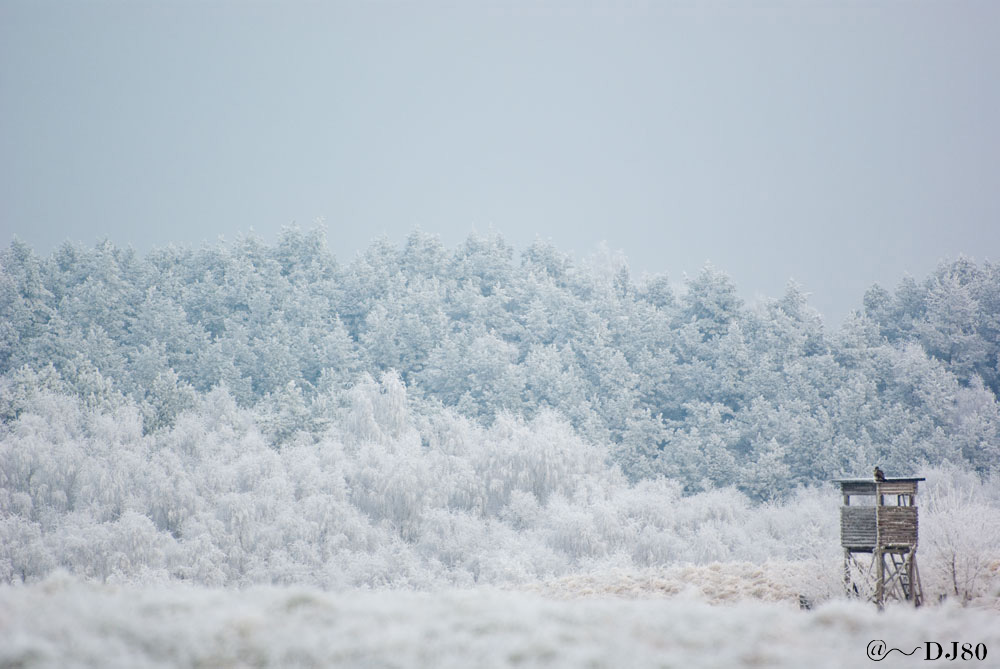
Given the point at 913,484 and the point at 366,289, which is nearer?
the point at 913,484

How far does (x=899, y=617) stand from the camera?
41.9 ft

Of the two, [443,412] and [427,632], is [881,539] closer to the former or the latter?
[427,632]

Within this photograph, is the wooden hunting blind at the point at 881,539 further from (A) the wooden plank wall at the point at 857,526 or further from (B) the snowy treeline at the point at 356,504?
(B) the snowy treeline at the point at 356,504

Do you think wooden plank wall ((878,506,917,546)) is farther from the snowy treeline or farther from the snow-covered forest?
the snowy treeline

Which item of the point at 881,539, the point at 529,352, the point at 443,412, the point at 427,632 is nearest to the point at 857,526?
the point at 881,539

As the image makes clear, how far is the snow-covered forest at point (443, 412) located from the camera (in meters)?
51.7

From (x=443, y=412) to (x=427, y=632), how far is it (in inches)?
2193

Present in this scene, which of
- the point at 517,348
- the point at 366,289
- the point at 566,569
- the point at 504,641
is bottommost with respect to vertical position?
the point at 566,569

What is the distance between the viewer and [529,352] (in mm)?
75750

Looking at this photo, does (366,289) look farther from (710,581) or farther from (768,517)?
(710,581)

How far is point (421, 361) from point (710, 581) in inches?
1849

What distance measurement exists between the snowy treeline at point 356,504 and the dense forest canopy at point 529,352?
1827mm

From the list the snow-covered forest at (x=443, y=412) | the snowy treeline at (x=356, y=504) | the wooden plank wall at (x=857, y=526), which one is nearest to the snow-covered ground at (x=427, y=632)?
the wooden plank wall at (x=857, y=526)

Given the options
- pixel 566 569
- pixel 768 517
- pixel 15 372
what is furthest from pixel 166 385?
pixel 768 517
